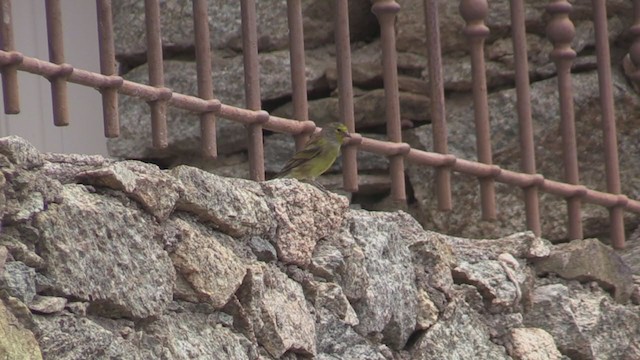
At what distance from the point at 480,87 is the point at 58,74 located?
1761 millimetres

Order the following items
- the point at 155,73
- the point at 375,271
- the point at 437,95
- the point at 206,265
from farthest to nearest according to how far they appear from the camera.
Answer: the point at 437,95 < the point at 375,271 < the point at 155,73 < the point at 206,265

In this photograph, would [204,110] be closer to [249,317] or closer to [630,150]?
[249,317]

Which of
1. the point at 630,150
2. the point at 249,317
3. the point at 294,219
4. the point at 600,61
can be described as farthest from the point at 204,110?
the point at 630,150

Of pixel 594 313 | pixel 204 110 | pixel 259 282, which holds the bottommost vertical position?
pixel 594 313

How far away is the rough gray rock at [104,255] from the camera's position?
3582 mm

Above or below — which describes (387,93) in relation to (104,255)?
above

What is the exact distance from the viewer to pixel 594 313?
18.1 ft

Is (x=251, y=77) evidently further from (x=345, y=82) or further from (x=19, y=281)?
(x=19, y=281)

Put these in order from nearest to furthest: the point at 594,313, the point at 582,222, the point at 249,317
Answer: the point at 249,317 → the point at 594,313 → the point at 582,222

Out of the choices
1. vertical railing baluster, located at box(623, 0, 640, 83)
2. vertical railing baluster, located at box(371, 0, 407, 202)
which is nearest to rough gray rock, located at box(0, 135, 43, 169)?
vertical railing baluster, located at box(371, 0, 407, 202)

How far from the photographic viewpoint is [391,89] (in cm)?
528

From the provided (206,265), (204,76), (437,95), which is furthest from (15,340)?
(437,95)

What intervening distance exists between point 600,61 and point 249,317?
233 cm

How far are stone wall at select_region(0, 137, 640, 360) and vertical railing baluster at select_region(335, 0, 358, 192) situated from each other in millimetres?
213
